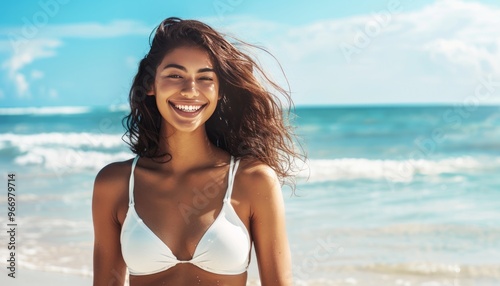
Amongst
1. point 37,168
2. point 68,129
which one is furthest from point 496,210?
point 68,129

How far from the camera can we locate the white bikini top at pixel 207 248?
3.00 meters

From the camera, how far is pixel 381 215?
31.8ft

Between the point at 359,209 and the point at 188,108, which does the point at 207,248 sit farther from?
the point at 359,209

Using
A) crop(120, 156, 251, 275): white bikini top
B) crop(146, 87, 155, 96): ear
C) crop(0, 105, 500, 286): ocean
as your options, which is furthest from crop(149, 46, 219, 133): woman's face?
crop(0, 105, 500, 286): ocean

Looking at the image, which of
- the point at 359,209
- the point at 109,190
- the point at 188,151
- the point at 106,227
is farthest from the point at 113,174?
the point at 359,209

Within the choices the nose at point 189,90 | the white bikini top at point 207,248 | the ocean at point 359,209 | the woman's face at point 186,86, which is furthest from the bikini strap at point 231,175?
the ocean at point 359,209

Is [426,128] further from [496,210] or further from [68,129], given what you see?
[496,210]

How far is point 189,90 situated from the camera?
297 centimetres

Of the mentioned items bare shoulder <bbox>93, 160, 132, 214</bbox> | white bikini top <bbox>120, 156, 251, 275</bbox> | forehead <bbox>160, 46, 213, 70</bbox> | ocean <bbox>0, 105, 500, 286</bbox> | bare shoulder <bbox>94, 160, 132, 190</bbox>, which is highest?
forehead <bbox>160, 46, 213, 70</bbox>

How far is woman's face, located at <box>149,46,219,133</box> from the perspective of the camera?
3006 mm

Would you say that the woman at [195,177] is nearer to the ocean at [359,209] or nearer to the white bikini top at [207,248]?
the white bikini top at [207,248]

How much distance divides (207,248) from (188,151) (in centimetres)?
48

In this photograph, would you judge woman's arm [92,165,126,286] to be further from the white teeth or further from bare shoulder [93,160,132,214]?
the white teeth

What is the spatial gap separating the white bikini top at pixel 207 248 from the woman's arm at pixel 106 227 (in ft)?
0.42
